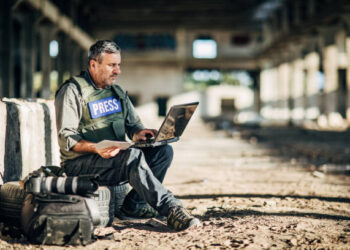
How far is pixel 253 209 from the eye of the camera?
3.98 metres

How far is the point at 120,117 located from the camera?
375cm

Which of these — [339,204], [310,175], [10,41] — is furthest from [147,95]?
[339,204]

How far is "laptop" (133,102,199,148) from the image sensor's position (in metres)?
3.43

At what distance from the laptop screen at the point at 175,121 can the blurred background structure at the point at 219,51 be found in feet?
33.3

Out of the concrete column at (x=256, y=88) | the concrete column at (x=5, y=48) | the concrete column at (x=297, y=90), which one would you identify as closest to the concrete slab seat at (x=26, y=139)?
the concrete column at (x=5, y=48)

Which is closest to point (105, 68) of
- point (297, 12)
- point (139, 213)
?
point (139, 213)

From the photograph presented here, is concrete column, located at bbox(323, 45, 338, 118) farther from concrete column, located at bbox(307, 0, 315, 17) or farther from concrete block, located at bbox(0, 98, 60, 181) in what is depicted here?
concrete block, located at bbox(0, 98, 60, 181)

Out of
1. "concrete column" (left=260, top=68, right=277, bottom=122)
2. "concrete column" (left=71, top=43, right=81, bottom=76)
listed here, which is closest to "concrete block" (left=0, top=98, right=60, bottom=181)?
"concrete column" (left=71, top=43, right=81, bottom=76)

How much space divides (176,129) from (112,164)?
0.62m

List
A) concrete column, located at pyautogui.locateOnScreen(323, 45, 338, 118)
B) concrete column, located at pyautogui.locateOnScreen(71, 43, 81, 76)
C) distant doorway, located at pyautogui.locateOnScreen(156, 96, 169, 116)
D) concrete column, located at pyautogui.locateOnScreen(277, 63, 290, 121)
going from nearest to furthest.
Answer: concrete column, located at pyautogui.locateOnScreen(323, 45, 338, 118), concrete column, located at pyautogui.locateOnScreen(71, 43, 81, 76), concrete column, located at pyautogui.locateOnScreen(277, 63, 290, 121), distant doorway, located at pyautogui.locateOnScreen(156, 96, 169, 116)

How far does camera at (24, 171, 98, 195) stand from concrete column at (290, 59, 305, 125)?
66.2ft

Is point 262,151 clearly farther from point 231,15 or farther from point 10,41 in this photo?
point 231,15

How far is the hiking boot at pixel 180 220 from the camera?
10.6 feet

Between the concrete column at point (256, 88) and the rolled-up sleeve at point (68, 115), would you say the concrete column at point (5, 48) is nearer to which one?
the rolled-up sleeve at point (68, 115)
